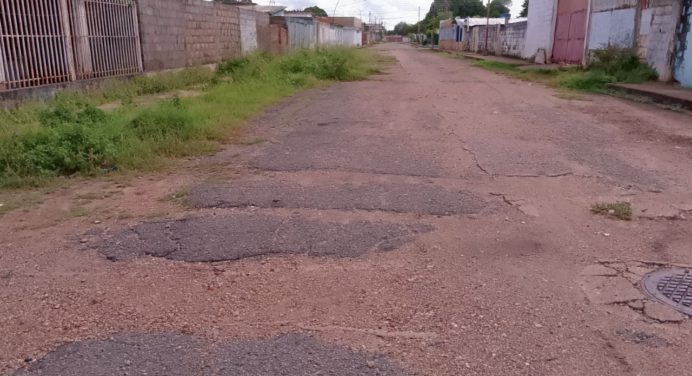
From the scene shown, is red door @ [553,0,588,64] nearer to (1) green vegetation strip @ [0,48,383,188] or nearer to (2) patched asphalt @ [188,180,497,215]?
(1) green vegetation strip @ [0,48,383,188]

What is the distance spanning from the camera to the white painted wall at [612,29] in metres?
17.5

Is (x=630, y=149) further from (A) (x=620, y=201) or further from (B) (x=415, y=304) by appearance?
(B) (x=415, y=304)

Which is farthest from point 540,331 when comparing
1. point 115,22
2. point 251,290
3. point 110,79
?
point 115,22

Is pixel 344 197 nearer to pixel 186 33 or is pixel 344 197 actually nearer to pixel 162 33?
pixel 162 33

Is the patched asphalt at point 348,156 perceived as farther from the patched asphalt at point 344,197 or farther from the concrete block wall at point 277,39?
the concrete block wall at point 277,39

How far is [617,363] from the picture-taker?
2732mm

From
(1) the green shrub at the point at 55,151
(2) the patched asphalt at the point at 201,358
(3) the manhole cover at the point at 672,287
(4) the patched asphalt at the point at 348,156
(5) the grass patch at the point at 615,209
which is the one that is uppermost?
(1) the green shrub at the point at 55,151

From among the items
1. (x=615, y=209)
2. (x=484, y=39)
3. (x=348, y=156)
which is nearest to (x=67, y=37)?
(x=348, y=156)

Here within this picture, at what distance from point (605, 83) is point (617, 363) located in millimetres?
14640

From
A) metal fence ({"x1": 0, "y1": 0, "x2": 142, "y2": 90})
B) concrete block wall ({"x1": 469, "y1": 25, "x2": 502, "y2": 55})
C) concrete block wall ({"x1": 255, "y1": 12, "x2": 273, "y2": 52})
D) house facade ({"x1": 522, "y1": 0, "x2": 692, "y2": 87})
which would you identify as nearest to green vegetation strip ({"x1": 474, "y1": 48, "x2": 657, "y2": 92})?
house facade ({"x1": 522, "y1": 0, "x2": 692, "y2": 87})

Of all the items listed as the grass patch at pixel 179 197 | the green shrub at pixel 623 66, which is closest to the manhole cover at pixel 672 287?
the grass patch at pixel 179 197

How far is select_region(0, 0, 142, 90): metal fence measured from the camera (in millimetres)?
9709

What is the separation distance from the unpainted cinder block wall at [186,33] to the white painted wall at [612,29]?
1331 centimetres

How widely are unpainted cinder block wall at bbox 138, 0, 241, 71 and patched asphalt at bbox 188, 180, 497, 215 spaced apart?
10.6 m
